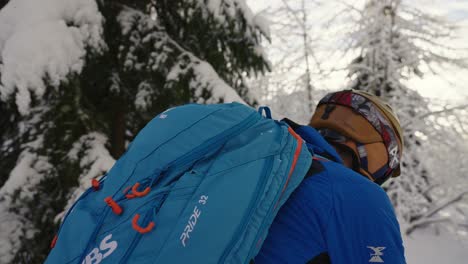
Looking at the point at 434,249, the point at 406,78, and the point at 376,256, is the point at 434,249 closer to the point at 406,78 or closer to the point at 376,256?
the point at 406,78

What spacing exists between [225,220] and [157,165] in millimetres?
332

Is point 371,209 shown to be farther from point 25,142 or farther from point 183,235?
point 25,142

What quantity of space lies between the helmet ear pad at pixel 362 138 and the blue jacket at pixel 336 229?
53 centimetres

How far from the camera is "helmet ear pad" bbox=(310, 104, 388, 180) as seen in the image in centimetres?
170

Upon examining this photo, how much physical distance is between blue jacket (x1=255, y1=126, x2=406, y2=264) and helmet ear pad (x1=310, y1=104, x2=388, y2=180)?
526mm

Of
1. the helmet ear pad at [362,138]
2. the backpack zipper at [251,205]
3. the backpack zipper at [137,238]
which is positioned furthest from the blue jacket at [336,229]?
the helmet ear pad at [362,138]

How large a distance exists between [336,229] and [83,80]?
325 centimetres

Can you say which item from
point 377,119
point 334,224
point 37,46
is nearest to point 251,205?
point 334,224

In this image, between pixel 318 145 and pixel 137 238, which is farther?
pixel 318 145

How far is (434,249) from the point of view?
9758 mm

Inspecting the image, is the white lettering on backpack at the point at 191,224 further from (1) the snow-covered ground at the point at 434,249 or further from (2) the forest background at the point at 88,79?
(1) the snow-covered ground at the point at 434,249

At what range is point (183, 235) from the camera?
101cm

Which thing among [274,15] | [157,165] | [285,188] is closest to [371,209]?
[285,188]

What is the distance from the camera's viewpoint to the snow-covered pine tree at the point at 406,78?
29.8 feet
